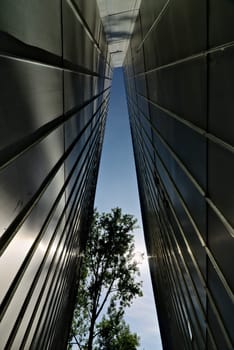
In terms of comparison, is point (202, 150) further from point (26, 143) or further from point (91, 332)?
point (91, 332)

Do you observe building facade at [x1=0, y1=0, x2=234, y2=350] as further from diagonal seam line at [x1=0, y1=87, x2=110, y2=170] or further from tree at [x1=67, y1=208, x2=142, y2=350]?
tree at [x1=67, y1=208, x2=142, y2=350]

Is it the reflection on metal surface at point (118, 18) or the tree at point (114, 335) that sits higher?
the reflection on metal surface at point (118, 18)

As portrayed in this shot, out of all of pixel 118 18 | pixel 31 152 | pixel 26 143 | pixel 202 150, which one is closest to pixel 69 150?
pixel 31 152

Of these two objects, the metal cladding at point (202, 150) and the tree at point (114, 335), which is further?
the tree at point (114, 335)

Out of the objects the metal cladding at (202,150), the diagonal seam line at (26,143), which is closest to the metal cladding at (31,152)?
the diagonal seam line at (26,143)

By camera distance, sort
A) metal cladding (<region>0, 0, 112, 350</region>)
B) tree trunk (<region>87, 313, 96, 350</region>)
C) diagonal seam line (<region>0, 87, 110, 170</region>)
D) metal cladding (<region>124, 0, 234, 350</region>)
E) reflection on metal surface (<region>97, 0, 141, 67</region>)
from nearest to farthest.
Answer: diagonal seam line (<region>0, 87, 110, 170</region>), metal cladding (<region>0, 0, 112, 350</region>), metal cladding (<region>124, 0, 234, 350</region>), reflection on metal surface (<region>97, 0, 141, 67</region>), tree trunk (<region>87, 313, 96, 350</region>)

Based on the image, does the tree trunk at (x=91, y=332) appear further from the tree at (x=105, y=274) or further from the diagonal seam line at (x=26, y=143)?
the diagonal seam line at (x=26, y=143)

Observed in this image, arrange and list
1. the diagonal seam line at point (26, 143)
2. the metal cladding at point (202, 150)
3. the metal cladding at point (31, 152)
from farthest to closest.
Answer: the metal cladding at point (202, 150)
the metal cladding at point (31, 152)
the diagonal seam line at point (26, 143)

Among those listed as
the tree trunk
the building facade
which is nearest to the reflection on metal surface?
the building facade

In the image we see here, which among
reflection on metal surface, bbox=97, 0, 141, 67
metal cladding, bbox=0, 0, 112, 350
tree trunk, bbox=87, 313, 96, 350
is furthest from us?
tree trunk, bbox=87, 313, 96, 350

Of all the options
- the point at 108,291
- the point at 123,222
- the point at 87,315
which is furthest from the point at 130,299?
the point at 123,222

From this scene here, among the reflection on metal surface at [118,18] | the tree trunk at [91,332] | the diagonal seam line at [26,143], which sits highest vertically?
the reflection on metal surface at [118,18]

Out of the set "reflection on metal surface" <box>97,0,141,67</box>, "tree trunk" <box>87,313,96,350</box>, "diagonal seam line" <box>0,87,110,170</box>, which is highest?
"reflection on metal surface" <box>97,0,141,67</box>

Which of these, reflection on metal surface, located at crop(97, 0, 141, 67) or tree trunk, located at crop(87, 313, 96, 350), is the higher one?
reflection on metal surface, located at crop(97, 0, 141, 67)
